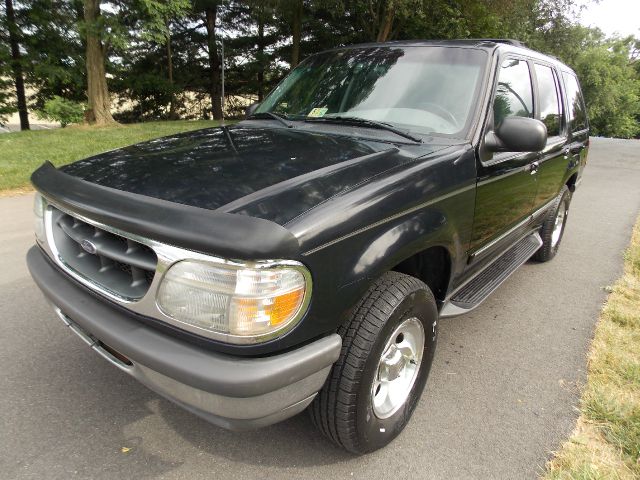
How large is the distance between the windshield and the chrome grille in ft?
5.18

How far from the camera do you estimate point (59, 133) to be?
11.8 m

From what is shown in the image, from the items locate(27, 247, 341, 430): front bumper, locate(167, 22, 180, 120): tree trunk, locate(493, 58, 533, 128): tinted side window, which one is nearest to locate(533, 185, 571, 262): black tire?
locate(493, 58, 533, 128): tinted side window

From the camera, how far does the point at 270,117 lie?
124 inches

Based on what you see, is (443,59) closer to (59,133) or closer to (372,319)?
(372,319)

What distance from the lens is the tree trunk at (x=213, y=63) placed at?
22.3m

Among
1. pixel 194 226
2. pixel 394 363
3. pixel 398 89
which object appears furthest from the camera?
pixel 398 89

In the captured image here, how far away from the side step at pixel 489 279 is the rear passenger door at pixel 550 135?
0.36 metres

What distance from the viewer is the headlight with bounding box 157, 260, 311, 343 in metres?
1.50

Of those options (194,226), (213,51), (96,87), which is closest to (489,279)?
(194,226)

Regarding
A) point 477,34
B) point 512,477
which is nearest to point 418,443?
point 512,477

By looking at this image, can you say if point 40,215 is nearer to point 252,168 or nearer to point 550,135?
point 252,168

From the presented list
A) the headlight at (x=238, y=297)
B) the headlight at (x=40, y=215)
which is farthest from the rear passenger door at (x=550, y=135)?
the headlight at (x=40, y=215)

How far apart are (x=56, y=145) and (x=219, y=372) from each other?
34.0 feet

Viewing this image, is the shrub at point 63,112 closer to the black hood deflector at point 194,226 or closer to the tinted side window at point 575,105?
the tinted side window at point 575,105
